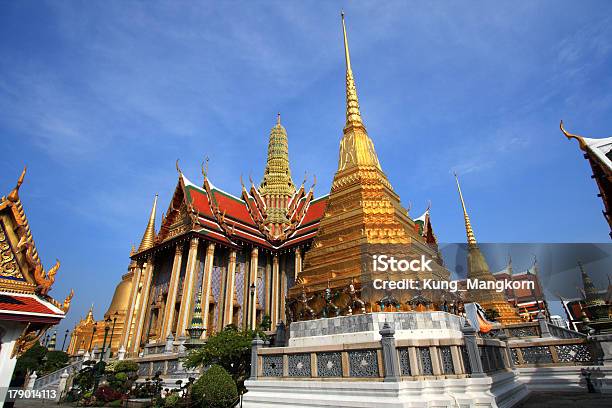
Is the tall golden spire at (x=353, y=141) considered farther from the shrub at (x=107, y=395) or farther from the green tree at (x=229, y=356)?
the shrub at (x=107, y=395)

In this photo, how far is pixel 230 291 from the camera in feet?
73.6

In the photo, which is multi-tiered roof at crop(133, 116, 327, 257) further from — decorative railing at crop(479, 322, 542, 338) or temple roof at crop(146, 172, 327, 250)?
decorative railing at crop(479, 322, 542, 338)

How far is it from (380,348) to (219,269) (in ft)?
59.5

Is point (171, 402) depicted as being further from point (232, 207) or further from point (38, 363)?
point (38, 363)

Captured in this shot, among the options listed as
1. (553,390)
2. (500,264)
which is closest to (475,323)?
(500,264)

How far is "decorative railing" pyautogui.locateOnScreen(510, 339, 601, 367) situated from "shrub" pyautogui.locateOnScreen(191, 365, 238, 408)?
8229mm

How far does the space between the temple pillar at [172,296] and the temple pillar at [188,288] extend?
59 cm

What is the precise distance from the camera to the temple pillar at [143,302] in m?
22.3

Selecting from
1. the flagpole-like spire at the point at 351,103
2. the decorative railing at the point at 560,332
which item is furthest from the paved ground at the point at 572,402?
the flagpole-like spire at the point at 351,103

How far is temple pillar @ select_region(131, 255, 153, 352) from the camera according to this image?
22.3 metres

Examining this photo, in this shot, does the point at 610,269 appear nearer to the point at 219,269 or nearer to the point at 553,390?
the point at 553,390

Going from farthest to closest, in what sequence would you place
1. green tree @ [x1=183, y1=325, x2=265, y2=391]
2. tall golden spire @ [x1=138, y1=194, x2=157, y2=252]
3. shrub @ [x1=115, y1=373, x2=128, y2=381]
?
tall golden spire @ [x1=138, y1=194, x2=157, y2=252] < shrub @ [x1=115, y1=373, x2=128, y2=381] < green tree @ [x1=183, y1=325, x2=265, y2=391]

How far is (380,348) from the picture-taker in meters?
6.63

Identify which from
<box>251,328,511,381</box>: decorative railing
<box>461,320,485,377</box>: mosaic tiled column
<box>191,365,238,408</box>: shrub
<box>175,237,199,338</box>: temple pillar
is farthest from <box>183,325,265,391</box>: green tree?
<box>175,237,199,338</box>: temple pillar
